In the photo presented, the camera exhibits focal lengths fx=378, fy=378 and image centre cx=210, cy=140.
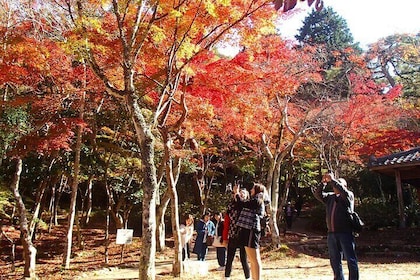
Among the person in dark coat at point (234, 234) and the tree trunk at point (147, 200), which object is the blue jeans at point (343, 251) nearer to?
the person in dark coat at point (234, 234)

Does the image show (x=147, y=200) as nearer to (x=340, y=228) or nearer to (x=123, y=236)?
(x=340, y=228)

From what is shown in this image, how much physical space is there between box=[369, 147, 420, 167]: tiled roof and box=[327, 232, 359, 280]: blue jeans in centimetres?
763

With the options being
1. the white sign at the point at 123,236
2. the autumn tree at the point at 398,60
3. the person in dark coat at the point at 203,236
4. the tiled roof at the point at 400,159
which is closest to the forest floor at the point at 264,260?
the person in dark coat at the point at 203,236

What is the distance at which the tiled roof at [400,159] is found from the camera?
11.6 m

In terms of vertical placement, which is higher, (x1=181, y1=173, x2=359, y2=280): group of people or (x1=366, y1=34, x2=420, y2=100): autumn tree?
(x1=366, y1=34, x2=420, y2=100): autumn tree

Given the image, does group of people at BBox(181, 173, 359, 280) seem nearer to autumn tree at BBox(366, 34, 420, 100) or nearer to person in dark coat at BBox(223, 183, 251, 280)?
person in dark coat at BBox(223, 183, 251, 280)

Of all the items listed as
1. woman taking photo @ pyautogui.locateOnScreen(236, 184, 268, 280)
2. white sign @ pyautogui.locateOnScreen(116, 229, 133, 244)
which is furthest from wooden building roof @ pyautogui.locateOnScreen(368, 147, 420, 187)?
white sign @ pyautogui.locateOnScreen(116, 229, 133, 244)

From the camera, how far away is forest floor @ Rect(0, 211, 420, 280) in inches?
319

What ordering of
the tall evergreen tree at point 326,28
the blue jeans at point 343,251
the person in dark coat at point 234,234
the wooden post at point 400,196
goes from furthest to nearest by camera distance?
the tall evergreen tree at point 326,28 → the wooden post at point 400,196 → the person in dark coat at point 234,234 → the blue jeans at point 343,251

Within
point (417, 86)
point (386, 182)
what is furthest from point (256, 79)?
point (417, 86)

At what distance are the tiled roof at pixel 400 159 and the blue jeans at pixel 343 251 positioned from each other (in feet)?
25.0

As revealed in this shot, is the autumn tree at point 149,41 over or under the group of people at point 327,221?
over

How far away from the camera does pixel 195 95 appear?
10.4 meters

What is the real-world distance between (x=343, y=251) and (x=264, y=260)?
6.32 m
